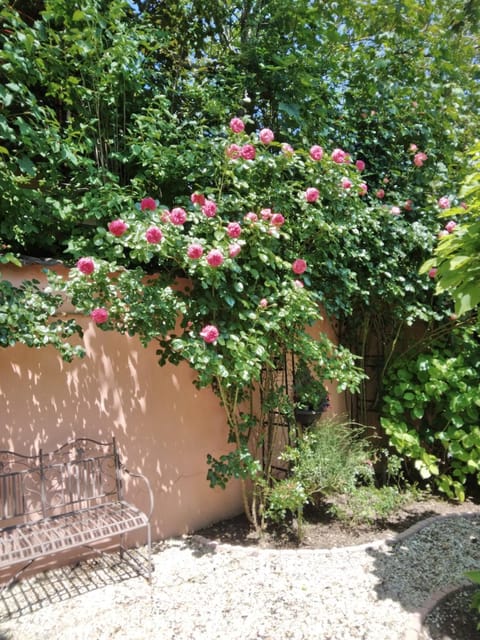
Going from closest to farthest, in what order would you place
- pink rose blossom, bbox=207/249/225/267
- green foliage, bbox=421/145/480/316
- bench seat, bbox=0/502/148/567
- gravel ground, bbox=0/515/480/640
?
1. green foliage, bbox=421/145/480/316
2. gravel ground, bbox=0/515/480/640
3. bench seat, bbox=0/502/148/567
4. pink rose blossom, bbox=207/249/225/267

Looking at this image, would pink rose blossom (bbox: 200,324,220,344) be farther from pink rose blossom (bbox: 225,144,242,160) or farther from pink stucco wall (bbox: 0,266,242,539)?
pink rose blossom (bbox: 225,144,242,160)

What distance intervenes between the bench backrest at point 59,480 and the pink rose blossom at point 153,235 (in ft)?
4.94

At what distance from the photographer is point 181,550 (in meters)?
3.29

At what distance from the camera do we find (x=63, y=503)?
2.93 metres

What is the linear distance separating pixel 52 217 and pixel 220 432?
7.24ft

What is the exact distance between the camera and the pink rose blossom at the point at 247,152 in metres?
2.89

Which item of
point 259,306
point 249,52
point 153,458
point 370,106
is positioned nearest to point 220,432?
point 153,458

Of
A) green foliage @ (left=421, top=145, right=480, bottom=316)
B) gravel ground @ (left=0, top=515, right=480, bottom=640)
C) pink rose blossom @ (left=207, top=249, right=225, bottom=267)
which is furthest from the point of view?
pink rose blossom @ (left=207, top=249, right=225, bottom=267)

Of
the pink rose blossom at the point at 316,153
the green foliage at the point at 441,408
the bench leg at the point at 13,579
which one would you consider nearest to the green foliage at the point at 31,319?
the bench leg at the point at 13,579

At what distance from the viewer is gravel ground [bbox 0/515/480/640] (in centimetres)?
234

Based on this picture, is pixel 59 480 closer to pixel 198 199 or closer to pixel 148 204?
pixel 148 204

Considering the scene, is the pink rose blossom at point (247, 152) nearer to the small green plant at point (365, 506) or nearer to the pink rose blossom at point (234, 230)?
the pink rose blossom at point (234, 230)

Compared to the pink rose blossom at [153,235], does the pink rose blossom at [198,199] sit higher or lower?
higher

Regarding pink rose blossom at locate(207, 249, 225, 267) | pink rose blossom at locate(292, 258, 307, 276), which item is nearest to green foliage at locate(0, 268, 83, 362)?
pink rose blossom at locate(207, 249, 225, 267)
